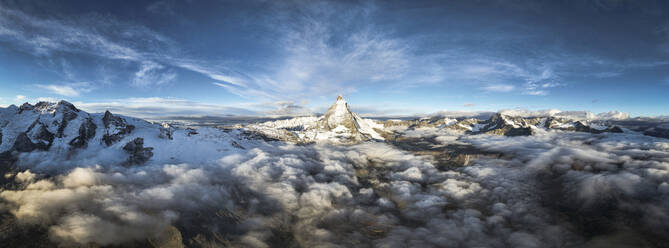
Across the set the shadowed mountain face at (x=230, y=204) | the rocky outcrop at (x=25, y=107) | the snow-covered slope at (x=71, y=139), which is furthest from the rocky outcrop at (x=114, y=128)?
the rocky outcrop at (x=25, y=107)

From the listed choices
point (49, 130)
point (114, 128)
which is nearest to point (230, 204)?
point (114, 128)

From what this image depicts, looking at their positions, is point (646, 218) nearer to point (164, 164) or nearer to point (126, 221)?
point (126, 221)

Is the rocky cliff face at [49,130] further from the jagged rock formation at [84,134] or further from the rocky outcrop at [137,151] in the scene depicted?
the rocky outcrop at [137,151]

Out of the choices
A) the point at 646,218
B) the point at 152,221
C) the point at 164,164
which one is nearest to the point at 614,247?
the point at 646,218

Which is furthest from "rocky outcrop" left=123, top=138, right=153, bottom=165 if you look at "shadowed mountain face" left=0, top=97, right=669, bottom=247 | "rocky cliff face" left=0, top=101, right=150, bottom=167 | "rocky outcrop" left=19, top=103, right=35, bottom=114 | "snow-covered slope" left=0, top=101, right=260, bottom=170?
"rocky outcrop" left=19, top=103, right=35, bottom=114

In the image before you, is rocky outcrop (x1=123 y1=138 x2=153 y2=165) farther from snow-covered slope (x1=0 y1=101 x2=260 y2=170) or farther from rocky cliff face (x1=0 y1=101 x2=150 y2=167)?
rocky cliff face (x1=0 y1=101 x2=150 y2=167)

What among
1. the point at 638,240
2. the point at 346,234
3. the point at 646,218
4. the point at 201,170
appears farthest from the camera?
the point at 201,170
